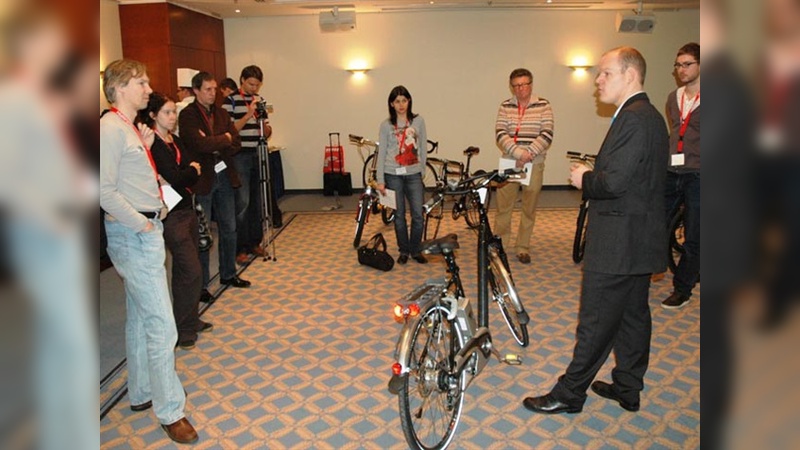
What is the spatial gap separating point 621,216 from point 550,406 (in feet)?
3.37

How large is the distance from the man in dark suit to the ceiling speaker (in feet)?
20.8

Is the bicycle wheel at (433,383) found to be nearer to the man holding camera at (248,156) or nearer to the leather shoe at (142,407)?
the leather shoe at (142,407)

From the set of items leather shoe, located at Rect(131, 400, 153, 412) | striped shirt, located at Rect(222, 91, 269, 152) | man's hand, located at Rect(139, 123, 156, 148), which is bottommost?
leather shoe, located at Rect(131, 400, 153, 412)

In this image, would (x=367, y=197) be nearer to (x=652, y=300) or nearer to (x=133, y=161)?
(x=652, y=300)

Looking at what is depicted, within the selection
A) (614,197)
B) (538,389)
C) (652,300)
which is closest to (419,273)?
(652,300)

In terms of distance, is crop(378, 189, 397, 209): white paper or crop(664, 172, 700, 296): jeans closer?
crop(664, 172, 700, 296): jeans

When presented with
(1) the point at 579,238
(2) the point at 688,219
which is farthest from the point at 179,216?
(1) the point at 579,238

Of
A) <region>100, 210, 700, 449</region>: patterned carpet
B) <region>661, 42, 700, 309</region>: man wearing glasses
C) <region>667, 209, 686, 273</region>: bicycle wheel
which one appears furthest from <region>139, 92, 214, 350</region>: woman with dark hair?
<region>667, 209, 686, 273</region>: bicycle wheel

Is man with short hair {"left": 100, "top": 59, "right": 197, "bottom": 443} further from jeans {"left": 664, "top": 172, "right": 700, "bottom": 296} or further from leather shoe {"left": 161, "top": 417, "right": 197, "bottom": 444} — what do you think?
jeans {"left": 664, "top": 172, "right": 700, "bottom": 296}

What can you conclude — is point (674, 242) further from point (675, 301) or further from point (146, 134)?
point (146, 134)

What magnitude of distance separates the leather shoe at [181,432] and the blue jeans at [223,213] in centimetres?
182

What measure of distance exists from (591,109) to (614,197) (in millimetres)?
7824

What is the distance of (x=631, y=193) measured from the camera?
109 inches

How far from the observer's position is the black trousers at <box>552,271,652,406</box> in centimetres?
289
